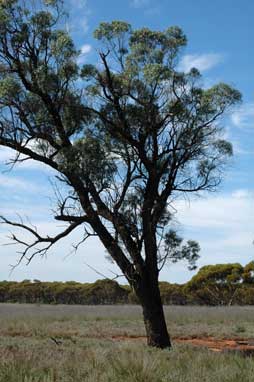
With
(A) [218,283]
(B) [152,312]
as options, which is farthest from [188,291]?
(B) [152,312]

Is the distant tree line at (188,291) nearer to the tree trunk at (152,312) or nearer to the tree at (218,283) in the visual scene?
the tree at (218,283)

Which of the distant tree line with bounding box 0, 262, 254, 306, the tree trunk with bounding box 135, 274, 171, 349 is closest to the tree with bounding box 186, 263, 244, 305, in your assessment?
the distant tree line with bounding box 0, 262, 254, 306

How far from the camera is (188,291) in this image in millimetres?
59188

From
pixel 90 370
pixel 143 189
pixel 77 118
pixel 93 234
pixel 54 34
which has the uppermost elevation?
pixel 54 34

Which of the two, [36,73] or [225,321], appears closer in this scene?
[36,73]

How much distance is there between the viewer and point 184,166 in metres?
19.4

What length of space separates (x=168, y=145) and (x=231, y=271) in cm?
4032

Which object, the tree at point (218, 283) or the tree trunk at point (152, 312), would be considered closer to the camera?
the tree trunk at point (152, 312)

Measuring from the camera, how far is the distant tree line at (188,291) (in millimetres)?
56531

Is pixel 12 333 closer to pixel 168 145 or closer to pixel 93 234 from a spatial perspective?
pixel 93 234

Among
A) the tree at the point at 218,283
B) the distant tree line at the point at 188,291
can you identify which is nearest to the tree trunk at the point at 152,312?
the distant tree line at the point at 188,291

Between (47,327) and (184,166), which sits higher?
(184,166)

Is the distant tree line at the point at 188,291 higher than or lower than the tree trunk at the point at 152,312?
higher

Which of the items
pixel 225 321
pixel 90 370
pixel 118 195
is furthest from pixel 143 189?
pixel 225 321
